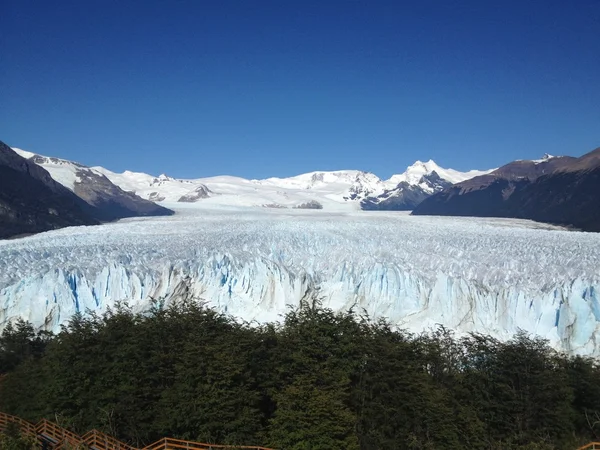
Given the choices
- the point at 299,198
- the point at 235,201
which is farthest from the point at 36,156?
the point at 299,198

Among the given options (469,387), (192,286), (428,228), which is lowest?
(469,387)

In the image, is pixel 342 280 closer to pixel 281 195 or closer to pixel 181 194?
pixel 281 195

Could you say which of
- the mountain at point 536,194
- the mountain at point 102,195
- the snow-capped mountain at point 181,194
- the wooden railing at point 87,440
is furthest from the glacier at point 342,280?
the mountain at point 102,195

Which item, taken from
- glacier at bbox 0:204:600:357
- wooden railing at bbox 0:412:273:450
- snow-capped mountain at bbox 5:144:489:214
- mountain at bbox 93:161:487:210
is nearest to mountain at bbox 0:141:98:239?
snow-capped mountain at bbox 5:144:489:214

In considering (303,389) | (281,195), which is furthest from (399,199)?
(303,389)

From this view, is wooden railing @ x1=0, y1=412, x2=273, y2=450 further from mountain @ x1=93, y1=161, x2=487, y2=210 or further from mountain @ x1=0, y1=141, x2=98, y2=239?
mountain @ x1=93, y1=161, x2=487, y2=210

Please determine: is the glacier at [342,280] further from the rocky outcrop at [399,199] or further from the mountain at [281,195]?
the rocky outcrop at [399,199]

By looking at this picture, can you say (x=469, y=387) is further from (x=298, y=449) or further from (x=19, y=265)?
(x=19, y=265)
